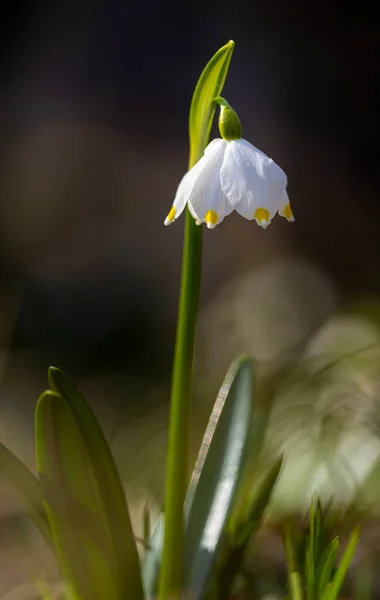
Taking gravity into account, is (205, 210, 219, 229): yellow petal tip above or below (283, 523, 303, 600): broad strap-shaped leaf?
above

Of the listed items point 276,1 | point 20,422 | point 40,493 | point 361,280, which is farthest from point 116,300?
point 40,493

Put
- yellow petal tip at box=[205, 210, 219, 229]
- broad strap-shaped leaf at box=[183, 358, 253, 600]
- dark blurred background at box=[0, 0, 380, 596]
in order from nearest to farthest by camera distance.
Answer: yellow petal tip at box=[205, 210, 219, 229]
broad strap-shaped leaf at box=[183, 358, 253, 600]
dark blurred background at box=[0, 0, 380, 596]

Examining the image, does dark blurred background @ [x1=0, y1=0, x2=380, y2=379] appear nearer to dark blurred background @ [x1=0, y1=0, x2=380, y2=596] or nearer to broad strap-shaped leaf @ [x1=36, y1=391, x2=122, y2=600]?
dark blurred background @ [x1=0, y1=0, x2=380, y2=596]

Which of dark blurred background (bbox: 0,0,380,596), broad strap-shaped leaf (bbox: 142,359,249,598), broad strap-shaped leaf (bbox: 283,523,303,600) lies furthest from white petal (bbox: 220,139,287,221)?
dark blurred background (bbox: 0,0,380,596)

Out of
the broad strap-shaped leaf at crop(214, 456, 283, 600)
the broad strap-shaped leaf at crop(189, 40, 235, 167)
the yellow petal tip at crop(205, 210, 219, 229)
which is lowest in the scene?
the broad strap-shaped leaf at crop(214, 456, 283, 600)

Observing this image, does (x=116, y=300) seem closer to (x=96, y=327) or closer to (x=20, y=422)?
(x=96, y=327)

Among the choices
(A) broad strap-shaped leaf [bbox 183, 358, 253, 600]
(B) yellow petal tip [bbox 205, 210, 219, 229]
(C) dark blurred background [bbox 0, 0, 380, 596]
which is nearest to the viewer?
(B) yellow petal tip [bbox 205, 210, 219, 229]

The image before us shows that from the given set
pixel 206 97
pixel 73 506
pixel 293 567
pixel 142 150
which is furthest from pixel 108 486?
pixel 142 150

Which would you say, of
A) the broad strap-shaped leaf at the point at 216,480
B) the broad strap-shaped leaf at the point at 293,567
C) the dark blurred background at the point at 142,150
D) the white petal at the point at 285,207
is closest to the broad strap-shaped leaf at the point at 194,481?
the broad strap-shaped leaf at the point at 216,480
